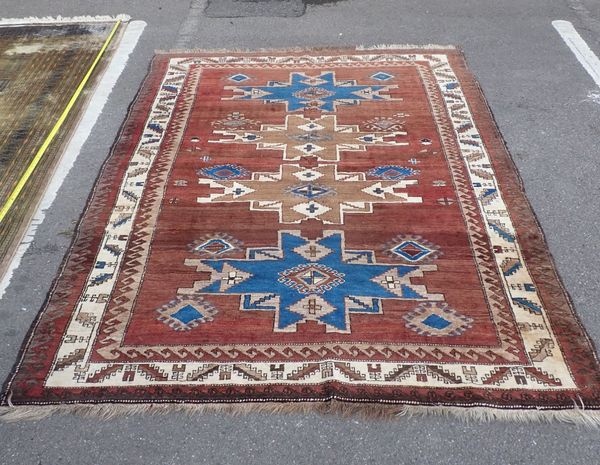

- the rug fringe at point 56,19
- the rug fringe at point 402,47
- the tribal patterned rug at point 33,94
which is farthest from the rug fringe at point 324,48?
the rug fringe at point 56,19

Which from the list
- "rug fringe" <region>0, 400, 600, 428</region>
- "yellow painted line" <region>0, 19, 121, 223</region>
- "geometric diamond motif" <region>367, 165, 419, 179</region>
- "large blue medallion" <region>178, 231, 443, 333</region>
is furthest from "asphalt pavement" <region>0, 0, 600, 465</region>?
"geometric diamond motif" <region>367, 165, 419, 179</region>

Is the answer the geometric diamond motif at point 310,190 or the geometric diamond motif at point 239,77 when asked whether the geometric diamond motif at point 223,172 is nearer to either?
the geometric diamond motif at point 310,190

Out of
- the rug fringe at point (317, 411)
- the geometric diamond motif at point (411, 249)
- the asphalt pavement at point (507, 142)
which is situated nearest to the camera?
the asphalt pavement at point (507, 142)

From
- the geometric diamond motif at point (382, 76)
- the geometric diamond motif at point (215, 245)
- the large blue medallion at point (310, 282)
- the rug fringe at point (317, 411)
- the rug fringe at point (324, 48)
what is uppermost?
the rug fringe at point (324, 48)

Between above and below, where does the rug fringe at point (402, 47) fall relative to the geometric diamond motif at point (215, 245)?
above

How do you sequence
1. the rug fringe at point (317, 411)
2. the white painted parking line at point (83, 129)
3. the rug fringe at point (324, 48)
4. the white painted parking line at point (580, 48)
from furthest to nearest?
1. the rug fringe at point (324, 48)
2. the white painted parking line at point (580, 48)
3. the white painted parking line at point (83, 129)
4. the rug fringe at point (317, 411)

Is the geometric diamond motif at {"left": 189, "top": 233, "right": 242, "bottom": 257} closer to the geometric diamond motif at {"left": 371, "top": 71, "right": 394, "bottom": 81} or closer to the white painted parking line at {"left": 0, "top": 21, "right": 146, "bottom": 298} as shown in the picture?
the white painted parking line at {"left": 0, "top": 21, "right": 146, "bottom": 298}

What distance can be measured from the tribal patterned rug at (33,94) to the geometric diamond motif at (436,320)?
2.23m

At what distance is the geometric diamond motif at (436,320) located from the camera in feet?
10.8

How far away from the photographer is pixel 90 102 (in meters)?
5.31

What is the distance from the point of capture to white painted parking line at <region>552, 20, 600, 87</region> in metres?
5.68

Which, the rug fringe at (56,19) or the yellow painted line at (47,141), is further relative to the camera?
the rug fringe at (56,19)

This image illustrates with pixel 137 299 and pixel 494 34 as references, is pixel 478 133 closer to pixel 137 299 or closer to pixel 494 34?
pixel 494 34

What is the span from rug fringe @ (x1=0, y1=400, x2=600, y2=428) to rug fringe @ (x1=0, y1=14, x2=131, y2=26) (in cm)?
481
